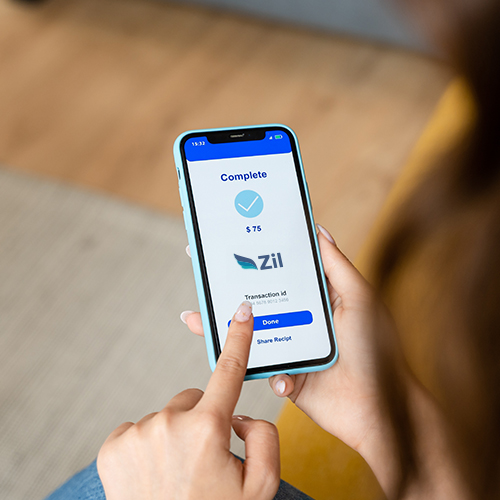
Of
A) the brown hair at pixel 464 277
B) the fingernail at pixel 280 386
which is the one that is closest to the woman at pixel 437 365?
the brown hair at pixel 464 277

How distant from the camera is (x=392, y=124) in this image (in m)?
1.61

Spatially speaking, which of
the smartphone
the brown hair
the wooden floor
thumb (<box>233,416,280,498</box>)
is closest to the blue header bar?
the smartphone

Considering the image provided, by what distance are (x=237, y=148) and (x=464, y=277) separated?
54cm

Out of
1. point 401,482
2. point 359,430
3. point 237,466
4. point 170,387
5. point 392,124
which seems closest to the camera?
point 401,482

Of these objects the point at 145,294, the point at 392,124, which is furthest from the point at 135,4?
the point at 145,294

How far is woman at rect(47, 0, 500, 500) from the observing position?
0.21 metres

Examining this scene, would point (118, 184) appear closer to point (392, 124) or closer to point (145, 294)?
point (145, 294)

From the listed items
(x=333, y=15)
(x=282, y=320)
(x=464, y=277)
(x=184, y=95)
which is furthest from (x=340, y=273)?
(x=333, y=15)

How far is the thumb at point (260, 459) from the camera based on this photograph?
0.46 metres

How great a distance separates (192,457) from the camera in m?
0.44

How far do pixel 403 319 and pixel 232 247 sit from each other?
44cm

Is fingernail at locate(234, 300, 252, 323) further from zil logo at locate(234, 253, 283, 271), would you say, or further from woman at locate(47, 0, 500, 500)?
Result: zil logo at locate(234, 253, 283, 271)

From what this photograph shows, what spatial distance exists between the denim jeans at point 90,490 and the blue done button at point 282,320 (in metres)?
0.20

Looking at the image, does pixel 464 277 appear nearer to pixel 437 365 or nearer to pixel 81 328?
pixel 437 365
